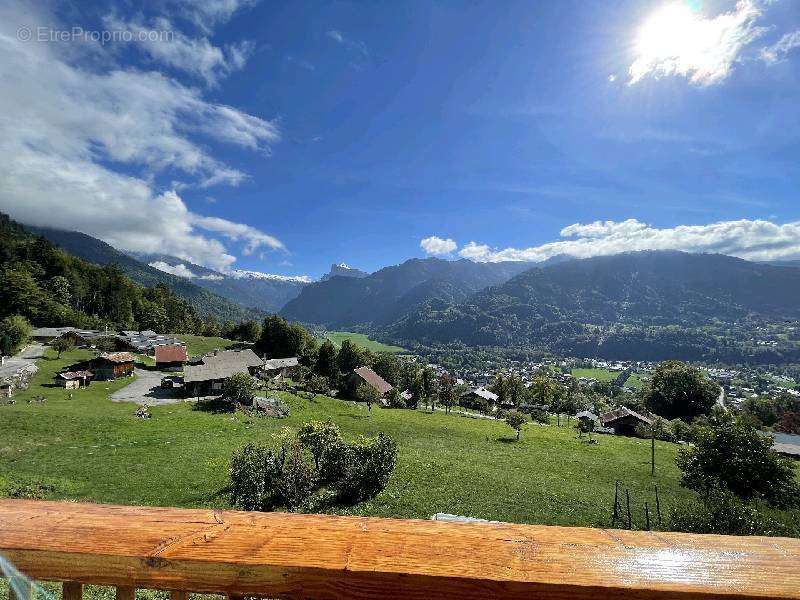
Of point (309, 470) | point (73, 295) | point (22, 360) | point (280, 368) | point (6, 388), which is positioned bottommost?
point (280, 368)

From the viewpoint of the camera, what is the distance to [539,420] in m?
68.1

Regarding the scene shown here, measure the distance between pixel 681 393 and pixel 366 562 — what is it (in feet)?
304

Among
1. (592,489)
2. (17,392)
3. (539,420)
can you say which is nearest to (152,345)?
(17,392)

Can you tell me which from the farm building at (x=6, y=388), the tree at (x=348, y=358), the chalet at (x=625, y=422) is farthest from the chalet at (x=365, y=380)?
the farm building at (x=6, y=388)

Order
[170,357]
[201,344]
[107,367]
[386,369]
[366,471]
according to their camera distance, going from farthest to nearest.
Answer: [201,344]
[386,369]
[170,357]
[107,367]
[366,471]

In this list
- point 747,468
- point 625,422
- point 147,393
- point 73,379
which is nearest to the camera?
point 747,468

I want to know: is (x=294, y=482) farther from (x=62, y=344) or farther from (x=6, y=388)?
(x=62, y=344)

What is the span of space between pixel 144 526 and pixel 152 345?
285 ft

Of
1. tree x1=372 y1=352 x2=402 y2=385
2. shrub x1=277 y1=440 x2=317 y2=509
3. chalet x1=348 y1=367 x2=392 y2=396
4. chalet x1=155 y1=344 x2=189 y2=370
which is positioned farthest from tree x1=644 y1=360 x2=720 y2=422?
chalet x1=155 y1=344 x2=189 y2=370

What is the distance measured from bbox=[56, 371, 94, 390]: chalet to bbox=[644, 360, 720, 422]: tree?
3558 inches

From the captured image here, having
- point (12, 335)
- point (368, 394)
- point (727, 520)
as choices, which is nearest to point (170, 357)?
point (12, 335)

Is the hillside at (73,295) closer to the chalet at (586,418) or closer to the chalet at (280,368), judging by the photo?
the chalet at (280,368)

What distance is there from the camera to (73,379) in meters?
46.1

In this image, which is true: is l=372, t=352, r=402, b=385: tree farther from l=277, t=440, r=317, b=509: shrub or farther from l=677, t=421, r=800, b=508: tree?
l=277, t=440, r=317, b=509: shrub
